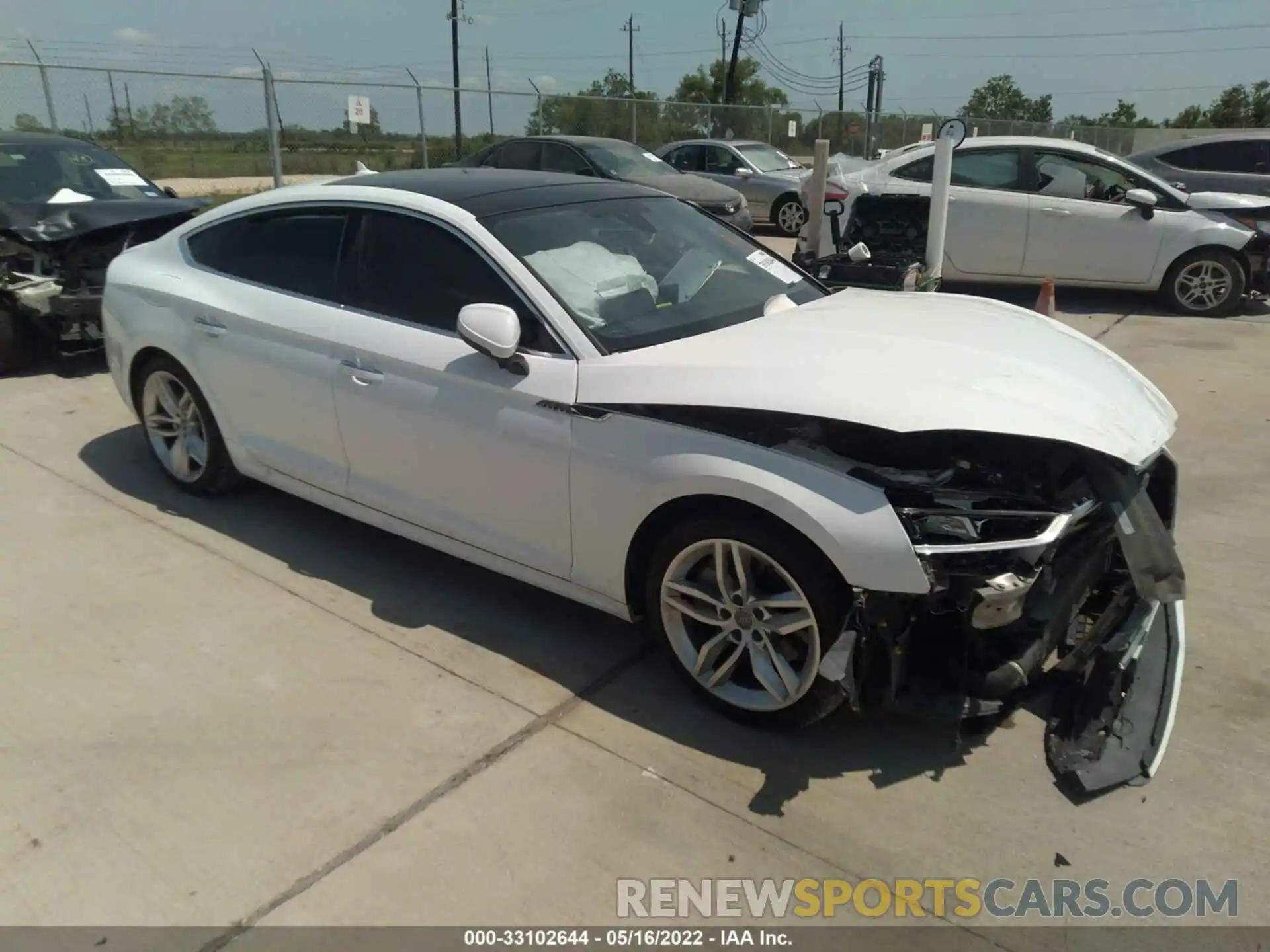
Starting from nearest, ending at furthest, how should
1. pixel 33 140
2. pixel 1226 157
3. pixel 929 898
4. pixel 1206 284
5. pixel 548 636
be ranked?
pixel 929 898 → pixel 548 636 → pixel 33 140 → pixel 1206 284 → pixel 1226 157

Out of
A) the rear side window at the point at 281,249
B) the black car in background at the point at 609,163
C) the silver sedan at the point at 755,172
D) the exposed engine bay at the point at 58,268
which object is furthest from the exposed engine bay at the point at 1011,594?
the silver sedan at the point at 755,172

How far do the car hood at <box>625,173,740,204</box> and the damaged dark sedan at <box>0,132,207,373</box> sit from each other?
682 cm

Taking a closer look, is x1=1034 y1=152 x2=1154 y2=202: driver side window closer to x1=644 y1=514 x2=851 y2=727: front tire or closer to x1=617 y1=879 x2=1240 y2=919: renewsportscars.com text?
x1=644 y1=514 x2=851 y2=727: front tire

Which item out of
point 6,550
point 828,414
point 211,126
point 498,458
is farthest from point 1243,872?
point 211,126

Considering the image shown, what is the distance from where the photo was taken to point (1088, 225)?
9.39 m

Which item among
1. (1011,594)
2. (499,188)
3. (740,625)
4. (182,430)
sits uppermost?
(499,188)

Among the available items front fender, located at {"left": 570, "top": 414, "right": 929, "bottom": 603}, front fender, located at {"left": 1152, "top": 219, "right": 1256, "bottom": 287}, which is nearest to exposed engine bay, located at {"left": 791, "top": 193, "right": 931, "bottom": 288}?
front fender, located at {"left": 1152, "top": 219, "right": 1256, "bottom": 287}

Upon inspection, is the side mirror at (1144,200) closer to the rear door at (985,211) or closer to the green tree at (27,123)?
the rear door at (985,211)

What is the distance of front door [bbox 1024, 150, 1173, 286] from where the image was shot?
367 inches

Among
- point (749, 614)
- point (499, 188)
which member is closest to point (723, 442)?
point (749, 614)

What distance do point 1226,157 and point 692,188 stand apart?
6.73m

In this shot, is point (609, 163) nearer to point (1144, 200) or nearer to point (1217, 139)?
point (1144, 200)

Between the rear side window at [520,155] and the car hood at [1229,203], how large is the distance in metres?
7.92

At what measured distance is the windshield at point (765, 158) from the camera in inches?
637
